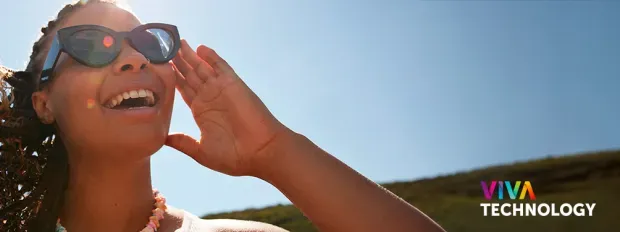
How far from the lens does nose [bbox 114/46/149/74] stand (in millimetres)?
3252

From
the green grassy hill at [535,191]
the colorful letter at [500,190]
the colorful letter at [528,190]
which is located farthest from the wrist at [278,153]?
the colorful letter at [528,190]

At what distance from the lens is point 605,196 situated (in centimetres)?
1028

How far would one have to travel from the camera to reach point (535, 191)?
1089 centimetres

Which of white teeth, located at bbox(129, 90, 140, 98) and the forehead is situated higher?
the forehead

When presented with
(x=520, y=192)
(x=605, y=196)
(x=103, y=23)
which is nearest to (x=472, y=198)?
(x=520, y=192)

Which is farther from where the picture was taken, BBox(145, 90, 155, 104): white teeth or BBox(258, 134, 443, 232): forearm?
BBox(145, 90, 155, 104): white teeth

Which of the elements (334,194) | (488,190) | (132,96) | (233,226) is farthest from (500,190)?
(132,96)

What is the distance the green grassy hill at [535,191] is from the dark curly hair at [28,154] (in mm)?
6579

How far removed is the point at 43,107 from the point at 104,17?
0.67 meters

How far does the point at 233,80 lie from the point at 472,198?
8522 millimetres

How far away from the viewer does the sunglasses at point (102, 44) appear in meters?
3.28

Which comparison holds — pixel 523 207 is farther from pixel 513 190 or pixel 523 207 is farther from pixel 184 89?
pixel 184 89

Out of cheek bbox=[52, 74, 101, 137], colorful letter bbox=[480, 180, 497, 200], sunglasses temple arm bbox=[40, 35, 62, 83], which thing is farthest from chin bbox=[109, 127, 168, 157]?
colorful letter bbox=[480, 180, 497, 200]

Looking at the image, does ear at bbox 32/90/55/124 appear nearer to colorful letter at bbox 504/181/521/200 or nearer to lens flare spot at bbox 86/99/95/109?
lens flare spot at bbox 86/99/95/109
